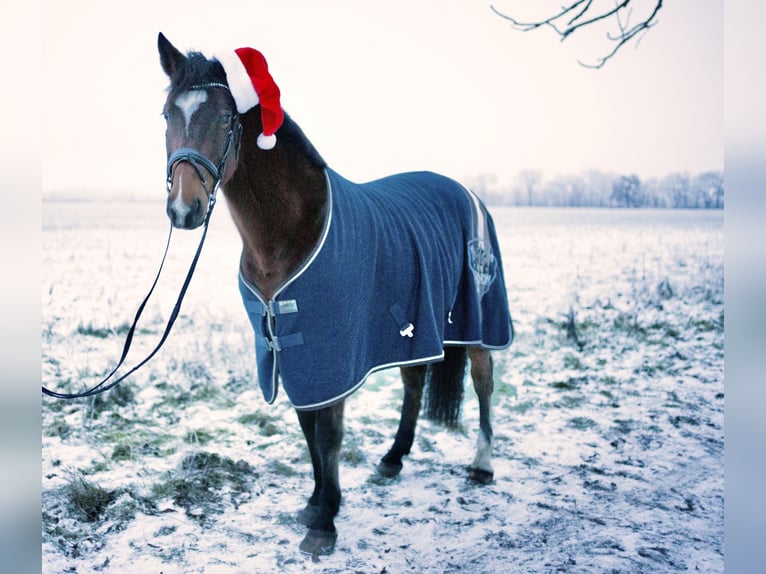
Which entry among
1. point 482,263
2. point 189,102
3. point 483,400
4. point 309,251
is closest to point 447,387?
point 483,400

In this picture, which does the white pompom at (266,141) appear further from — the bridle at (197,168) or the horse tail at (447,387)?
the horse tail at (447,387)

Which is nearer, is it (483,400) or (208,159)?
(208,159)

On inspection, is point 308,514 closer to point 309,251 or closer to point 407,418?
point 407,418

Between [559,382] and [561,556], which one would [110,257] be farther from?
[561,556]

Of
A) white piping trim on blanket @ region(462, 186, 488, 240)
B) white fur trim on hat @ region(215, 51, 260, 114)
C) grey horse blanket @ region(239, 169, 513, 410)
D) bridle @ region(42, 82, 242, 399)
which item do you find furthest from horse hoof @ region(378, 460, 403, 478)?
white fur trim on hat @ region(215, 51, 260, 114)

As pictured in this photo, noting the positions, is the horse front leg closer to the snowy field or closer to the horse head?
the snowy field

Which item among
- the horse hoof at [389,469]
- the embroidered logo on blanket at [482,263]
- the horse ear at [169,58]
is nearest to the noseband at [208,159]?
the horse ear at [169,58]

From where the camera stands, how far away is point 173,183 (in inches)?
60.1

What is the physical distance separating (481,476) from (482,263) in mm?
878

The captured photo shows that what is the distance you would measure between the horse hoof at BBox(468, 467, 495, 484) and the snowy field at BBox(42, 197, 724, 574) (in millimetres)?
56

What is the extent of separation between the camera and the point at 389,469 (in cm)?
254

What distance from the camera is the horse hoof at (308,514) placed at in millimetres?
2129
